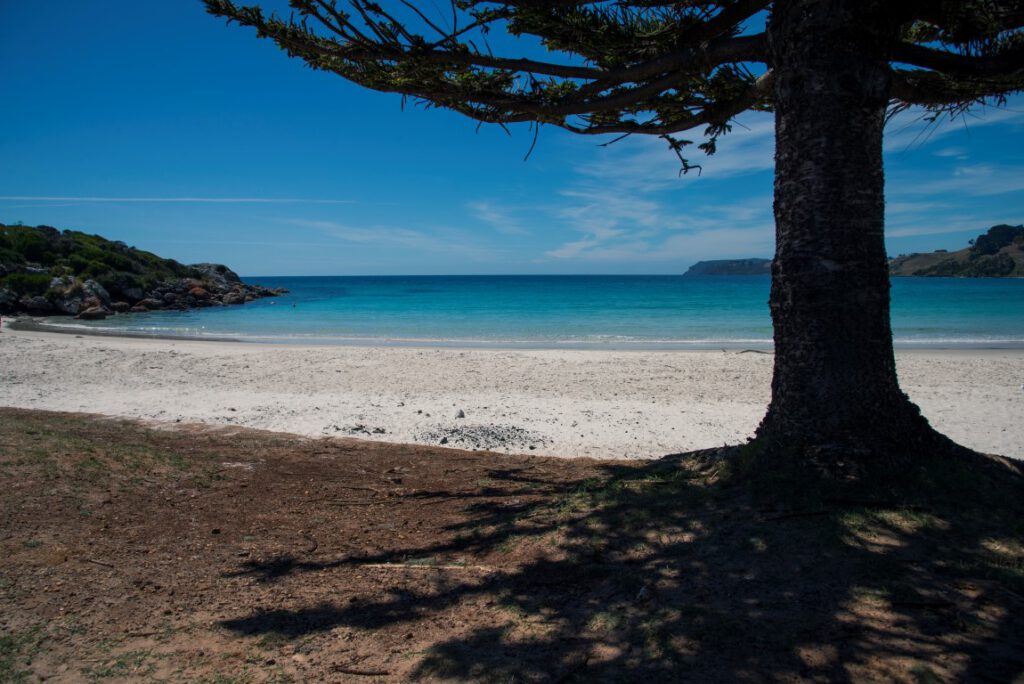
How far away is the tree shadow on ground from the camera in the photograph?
2725 mm

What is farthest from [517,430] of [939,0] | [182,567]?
[939,0]

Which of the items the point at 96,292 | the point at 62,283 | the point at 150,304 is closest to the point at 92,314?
the point at 96,292

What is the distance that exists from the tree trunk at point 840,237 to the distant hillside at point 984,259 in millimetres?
132643

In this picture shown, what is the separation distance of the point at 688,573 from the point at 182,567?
341 centimetres

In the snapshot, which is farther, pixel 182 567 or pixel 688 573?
pixel 182 567

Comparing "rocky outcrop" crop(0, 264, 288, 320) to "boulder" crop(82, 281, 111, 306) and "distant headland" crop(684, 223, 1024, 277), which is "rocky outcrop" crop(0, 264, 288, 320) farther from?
"distant headland" crop(684, 223, 1024, 277)

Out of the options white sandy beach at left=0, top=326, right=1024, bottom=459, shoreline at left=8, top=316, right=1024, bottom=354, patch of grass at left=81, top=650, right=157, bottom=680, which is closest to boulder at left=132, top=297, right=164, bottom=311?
shoreline at left=8, top=316, right=1024, bottom=354

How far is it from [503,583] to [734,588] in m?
1.41

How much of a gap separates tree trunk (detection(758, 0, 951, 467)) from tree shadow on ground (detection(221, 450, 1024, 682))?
0.45m

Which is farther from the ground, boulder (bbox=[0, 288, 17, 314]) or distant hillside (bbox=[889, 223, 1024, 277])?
distant hillside (bbox=[889, 223, 1024, 277])

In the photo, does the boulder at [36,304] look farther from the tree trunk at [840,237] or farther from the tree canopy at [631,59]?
the tree trunk at [840,237]

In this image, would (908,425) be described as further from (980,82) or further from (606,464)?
(980,82)

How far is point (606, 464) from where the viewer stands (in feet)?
22.4

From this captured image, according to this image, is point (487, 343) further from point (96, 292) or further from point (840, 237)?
point (96, 292)
